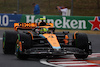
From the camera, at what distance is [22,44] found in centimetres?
1029

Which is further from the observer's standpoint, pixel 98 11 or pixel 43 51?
pixel 98 11

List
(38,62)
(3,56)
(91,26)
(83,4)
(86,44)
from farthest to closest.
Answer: (83,4) → (91,26) → (3,56) → (86,44) → (38,62)

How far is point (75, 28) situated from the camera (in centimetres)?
2239

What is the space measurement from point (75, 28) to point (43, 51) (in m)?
12.5

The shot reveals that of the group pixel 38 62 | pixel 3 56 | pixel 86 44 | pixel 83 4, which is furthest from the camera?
pixel 83 4

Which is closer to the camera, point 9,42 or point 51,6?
point 9,42

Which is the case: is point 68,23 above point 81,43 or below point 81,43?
above

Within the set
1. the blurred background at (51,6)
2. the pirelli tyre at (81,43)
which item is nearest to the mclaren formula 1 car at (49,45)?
the pirelli tyre at (81,43)

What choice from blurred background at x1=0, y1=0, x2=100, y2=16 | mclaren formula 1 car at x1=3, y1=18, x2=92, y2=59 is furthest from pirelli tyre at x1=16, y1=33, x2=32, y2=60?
blurred background at x1=0, y1=0, x2=100, y2=16

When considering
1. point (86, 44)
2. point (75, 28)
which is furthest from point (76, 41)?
point (75, 28)

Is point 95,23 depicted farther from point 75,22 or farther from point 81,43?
point 81,43

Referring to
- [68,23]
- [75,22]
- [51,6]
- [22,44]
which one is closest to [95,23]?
[75,22]

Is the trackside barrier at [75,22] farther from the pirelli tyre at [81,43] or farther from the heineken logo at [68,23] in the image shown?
the pirelli tyre at [81,43]

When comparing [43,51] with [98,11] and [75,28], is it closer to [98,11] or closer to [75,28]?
[75,28]
